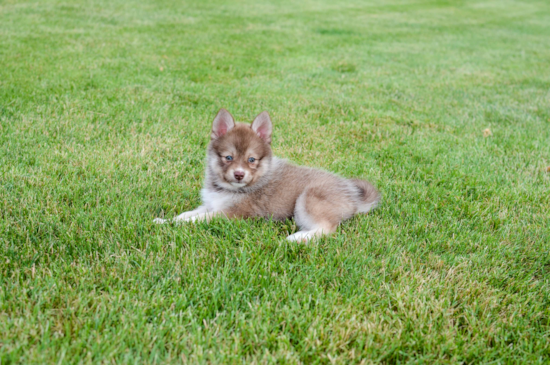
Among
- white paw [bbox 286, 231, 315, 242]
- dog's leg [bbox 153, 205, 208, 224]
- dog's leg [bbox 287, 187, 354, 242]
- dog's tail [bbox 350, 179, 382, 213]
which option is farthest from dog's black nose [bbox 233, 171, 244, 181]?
dog's tail [bbox 350, 179, 382, 213]

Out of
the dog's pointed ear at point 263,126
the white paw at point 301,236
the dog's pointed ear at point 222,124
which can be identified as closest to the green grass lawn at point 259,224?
the white paw at point 301,236

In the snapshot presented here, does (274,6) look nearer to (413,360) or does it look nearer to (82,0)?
(82,0)

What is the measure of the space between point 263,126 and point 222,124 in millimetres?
366

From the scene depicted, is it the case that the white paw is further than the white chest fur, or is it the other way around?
the white chest fur

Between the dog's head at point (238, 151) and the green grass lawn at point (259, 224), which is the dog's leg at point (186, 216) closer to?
A: the green grass lawn at point (259, 224)

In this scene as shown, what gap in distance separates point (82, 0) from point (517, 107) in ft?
47.3

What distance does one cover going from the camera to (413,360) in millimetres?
2207

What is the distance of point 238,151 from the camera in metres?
3.79

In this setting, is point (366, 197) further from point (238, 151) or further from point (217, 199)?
point (217, 199)

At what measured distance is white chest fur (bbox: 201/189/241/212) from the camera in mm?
3727

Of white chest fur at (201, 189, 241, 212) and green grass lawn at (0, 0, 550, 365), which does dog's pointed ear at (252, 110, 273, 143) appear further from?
green grass lawn at (0, 0, 550, 365)

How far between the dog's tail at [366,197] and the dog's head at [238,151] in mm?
850

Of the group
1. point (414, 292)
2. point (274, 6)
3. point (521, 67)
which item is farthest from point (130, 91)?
point (274, 6)

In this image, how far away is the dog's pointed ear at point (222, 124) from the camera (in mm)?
3868
